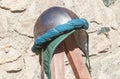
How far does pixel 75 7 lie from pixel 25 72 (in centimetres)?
43

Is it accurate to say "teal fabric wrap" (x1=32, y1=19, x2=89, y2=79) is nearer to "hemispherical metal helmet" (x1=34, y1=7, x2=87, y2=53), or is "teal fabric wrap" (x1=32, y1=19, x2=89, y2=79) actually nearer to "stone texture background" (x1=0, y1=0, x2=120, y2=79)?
"hemispherical metal helmet" (x1=34, y1=7, x2=87, y2=53)

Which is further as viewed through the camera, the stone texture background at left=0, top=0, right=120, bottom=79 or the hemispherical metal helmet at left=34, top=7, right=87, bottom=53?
the stone texture background at left=0, top=0, right=120, bottom=79

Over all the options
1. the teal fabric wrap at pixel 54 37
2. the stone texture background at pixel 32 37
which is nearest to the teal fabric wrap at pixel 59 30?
the teal fabric wrap at pixel 54 37

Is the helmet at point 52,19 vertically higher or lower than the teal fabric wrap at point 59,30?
higher

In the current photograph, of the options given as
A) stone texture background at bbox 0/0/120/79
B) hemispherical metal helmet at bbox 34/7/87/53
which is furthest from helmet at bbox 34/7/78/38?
stone texture background at bbox 0/0/120/79

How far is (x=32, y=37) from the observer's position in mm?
1581

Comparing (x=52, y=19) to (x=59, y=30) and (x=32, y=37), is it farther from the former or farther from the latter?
(x=32, y=37)

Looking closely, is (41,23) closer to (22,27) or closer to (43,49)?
(43,49)

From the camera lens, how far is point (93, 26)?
1759 millimetres

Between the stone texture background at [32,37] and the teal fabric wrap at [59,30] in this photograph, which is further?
the stone texture background at [32,37]

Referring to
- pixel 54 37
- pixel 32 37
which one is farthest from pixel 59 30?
pixel 32 37

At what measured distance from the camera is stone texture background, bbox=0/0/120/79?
1.52 m

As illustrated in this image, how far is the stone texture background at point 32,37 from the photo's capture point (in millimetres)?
1519

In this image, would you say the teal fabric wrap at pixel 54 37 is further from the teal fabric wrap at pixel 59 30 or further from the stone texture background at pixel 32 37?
the stone texture background at pixel 32 37
